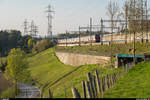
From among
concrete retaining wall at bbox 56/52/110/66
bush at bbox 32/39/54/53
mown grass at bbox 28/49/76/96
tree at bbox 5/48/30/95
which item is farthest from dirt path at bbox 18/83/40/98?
bush at bbox 32/39/54/53

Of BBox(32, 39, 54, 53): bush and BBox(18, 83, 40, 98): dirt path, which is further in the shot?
BBox(32, 39, 54, 53): bush

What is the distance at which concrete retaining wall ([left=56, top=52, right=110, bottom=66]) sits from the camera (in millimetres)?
38056

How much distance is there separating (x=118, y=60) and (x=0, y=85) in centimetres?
A: 2324

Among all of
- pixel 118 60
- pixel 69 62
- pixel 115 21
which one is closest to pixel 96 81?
pixel 118 60

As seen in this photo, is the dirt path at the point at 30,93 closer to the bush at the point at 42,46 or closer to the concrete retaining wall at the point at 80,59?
the concrete retaining wall at the point at 80,59

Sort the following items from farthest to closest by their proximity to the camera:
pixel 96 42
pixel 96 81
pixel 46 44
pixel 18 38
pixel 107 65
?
pixel 18 38, pixel 46 44, pixel 96 42, pixel 107 65, pixel 96 81

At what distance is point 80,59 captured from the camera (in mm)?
45719

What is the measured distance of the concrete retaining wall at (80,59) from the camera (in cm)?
3806

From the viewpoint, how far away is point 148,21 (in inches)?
1667

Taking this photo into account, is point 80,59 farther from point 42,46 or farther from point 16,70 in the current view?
point 42,46

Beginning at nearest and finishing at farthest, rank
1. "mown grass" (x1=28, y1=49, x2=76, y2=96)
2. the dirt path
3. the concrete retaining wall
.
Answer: the dirt path
the concrete retaining wall
"mown grass" (x1=28, y1=49, x2=76, y2=96)

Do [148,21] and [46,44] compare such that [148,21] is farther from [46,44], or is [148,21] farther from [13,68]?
[46,44]

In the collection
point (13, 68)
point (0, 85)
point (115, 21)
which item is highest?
point (115, 21)

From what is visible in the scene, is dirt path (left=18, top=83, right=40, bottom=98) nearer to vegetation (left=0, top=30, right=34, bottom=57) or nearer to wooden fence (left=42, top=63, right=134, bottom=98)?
wooden fence (left=42, top=63, right=134, bottom=98)
